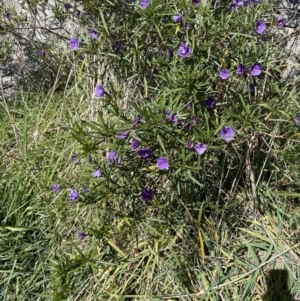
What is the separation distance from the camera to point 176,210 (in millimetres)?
2412

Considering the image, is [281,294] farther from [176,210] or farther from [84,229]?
[84,229]

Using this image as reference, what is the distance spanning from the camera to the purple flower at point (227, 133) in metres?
2.05

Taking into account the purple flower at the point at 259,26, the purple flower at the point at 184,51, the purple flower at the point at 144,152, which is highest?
the purple flower at the point at 184,51

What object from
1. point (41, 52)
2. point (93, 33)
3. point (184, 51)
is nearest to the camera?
point (184, 51)

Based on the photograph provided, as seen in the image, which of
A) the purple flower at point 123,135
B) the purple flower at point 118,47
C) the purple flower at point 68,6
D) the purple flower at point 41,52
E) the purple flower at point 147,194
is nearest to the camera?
the purple flower at point 123,135

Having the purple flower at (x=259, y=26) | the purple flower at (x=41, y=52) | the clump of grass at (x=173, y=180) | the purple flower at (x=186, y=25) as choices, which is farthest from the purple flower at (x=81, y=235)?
the purple flower at (x=41, y=52)

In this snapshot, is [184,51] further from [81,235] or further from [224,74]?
[81,235]

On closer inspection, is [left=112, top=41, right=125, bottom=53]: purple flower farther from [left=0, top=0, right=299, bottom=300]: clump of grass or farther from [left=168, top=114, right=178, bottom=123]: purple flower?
[left=168, top=114, right=178, bottom=123]: purple flower

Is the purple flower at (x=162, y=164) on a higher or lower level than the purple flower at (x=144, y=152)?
lower

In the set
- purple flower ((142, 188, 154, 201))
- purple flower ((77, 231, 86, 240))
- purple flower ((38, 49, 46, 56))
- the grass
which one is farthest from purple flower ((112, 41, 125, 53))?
purple flower ((38, 49, 46, 56))

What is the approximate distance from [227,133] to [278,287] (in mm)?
755

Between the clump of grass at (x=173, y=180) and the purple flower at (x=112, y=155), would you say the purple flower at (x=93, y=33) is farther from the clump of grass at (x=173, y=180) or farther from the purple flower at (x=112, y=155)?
the purple flower at (x=112, y=155)

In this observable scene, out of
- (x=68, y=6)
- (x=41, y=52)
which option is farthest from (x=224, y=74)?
(x=41, y=52)

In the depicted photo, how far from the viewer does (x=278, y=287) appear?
7.55 feet
